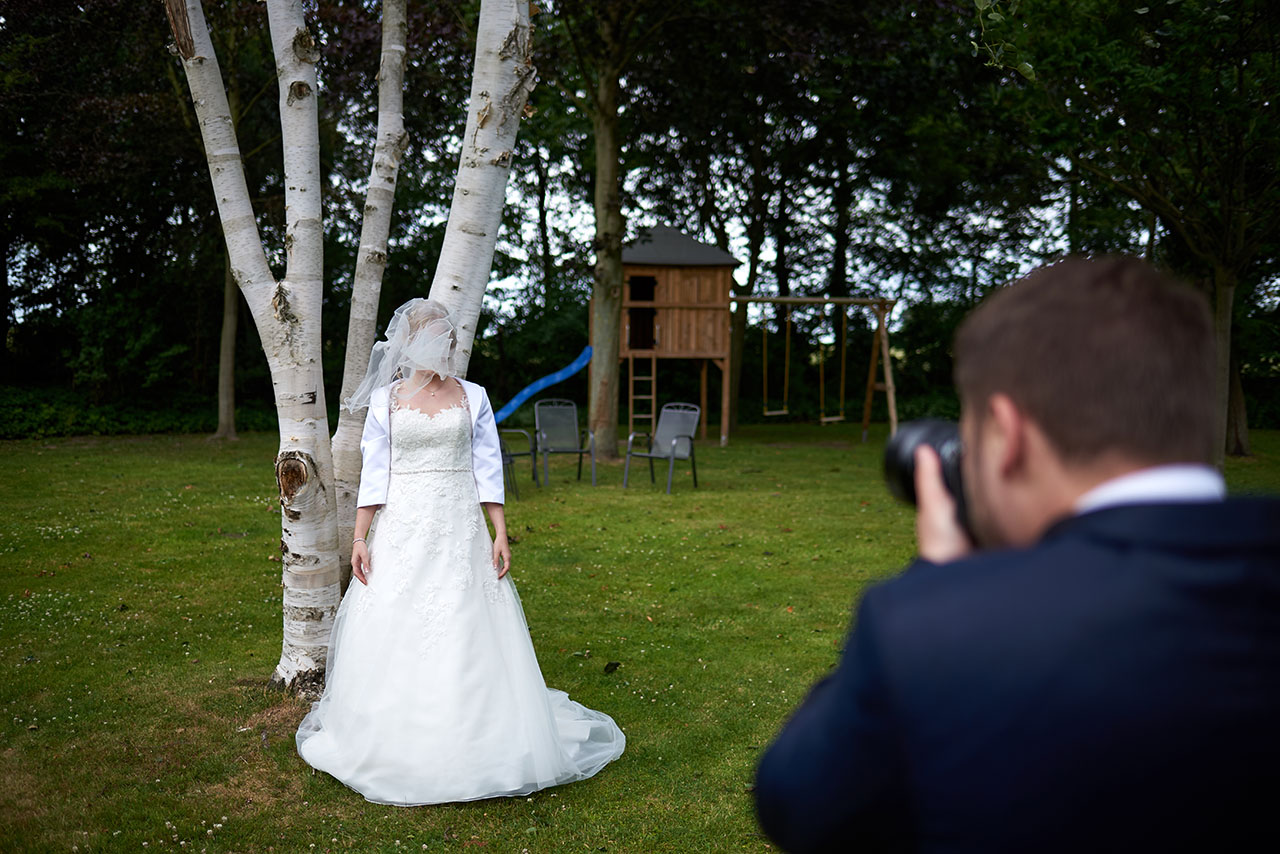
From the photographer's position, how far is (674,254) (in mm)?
20562

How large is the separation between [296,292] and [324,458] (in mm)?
905

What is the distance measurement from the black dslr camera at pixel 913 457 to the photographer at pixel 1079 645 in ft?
0.34

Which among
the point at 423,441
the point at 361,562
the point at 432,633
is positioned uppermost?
the point at 423,441

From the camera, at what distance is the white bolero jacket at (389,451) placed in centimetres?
443

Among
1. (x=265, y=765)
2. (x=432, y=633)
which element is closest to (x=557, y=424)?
(x=265, y=765)

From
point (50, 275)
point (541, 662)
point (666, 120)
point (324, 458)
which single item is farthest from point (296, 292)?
point (50, 275)

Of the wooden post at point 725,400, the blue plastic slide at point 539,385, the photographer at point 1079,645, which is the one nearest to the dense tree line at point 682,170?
the blue plastic slide at point 539,385

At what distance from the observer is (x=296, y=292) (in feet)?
16.4

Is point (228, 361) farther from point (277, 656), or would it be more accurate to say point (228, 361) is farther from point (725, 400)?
point (277, 656)

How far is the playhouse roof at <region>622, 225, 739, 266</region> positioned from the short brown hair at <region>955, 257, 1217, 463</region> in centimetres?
1921

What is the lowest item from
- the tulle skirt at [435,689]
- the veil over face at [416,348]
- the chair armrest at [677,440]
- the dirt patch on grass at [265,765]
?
the dirt patch on grass at [265,765]

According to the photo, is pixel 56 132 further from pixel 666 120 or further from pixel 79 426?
pixel 666 120

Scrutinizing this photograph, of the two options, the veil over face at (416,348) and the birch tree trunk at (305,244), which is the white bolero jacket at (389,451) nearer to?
the veil over face at (416,348)

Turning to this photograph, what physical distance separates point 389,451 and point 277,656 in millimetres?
2252
